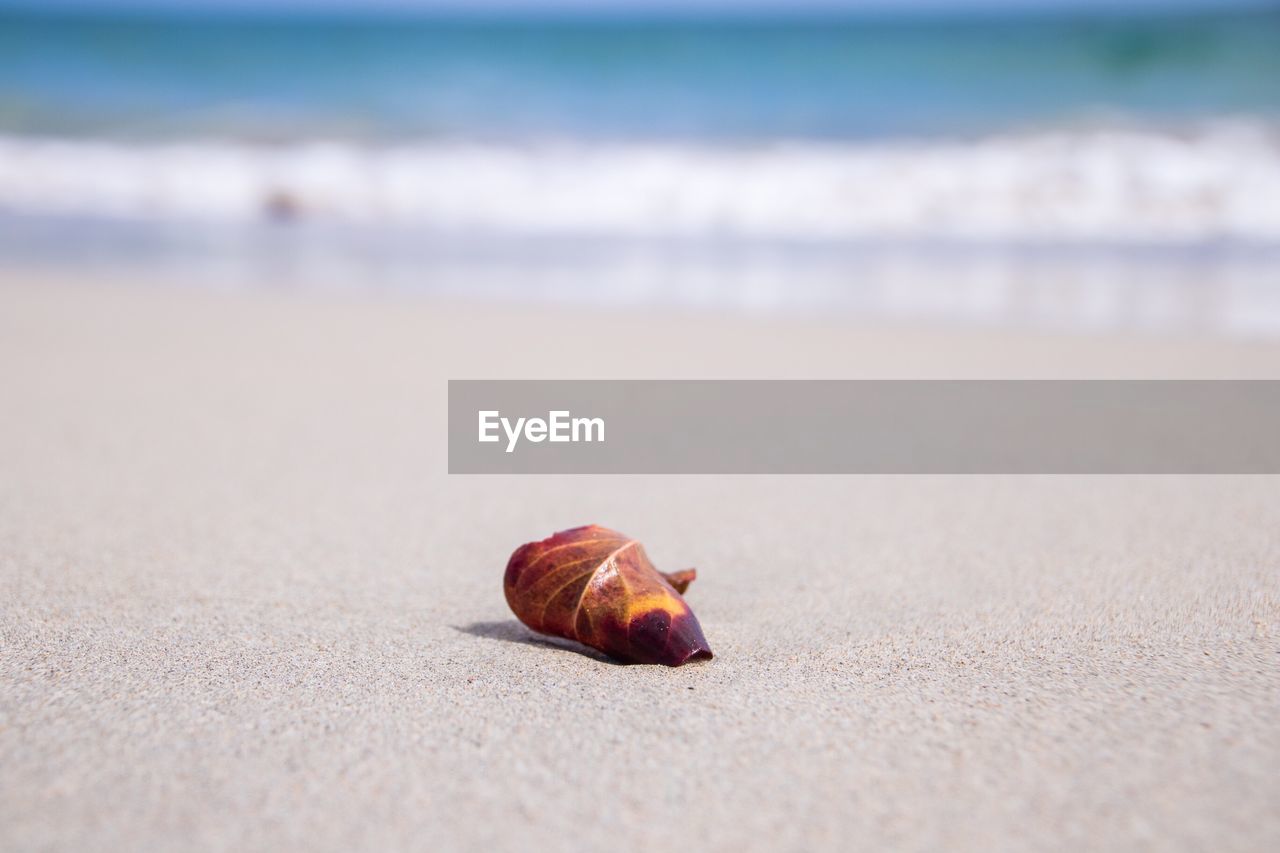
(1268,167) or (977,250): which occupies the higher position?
(1268,167)

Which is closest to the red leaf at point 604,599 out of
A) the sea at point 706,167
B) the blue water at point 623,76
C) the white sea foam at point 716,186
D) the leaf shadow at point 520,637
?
the leaf shadow at point 520,637

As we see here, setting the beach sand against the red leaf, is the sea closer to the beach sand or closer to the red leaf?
the beach sand

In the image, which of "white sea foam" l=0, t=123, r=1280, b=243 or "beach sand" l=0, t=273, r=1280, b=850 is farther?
"white sea foam" l=0, t=123, r=1280, b=243

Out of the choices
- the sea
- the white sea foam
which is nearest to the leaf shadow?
the sea

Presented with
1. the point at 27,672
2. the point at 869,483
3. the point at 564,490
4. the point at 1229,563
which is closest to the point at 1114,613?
the point at 1229,563

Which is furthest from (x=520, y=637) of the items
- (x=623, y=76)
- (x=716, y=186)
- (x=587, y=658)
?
(x=623, y=76)

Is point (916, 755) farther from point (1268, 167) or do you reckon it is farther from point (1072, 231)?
point (1268, 167)

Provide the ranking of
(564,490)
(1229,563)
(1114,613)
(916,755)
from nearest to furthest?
(916,755)
(1114,613)
(1229,563)
(564,490)

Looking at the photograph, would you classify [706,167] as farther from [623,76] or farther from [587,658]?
[587,658]
